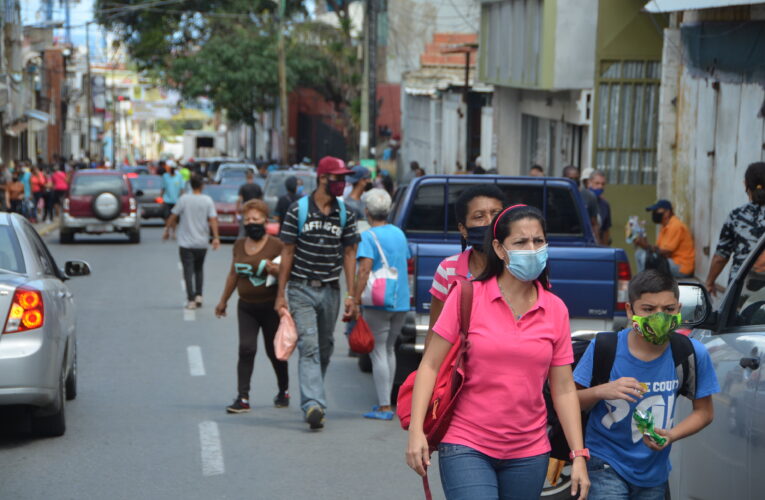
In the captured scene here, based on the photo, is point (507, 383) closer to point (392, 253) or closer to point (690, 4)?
point (392, 253)

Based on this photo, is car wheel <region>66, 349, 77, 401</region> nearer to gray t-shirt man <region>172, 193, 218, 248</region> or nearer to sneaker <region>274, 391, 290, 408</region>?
sneaker <region>274, 391, 290, 408</region>

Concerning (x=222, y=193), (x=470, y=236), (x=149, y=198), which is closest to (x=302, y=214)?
(x=470, y=236)

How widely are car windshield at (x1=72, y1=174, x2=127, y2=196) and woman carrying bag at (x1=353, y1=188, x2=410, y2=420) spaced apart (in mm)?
21447

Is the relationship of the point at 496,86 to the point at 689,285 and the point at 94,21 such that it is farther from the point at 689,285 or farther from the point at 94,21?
the point at 94,21

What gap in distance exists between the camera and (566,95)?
2562 centimetres

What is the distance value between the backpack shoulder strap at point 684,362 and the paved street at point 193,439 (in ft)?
9.78

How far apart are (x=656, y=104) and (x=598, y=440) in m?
17.2

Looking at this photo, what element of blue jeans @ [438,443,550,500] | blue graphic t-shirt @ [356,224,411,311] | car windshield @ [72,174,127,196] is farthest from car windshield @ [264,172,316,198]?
blue jeans @ [438,443,550,500]

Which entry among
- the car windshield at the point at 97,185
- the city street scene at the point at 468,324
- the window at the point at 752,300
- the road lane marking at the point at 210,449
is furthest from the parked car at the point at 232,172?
the window at the point at 752,300

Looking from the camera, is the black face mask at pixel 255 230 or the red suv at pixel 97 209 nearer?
the black face mask at pixel 255 230

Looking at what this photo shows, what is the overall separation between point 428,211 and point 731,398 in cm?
692

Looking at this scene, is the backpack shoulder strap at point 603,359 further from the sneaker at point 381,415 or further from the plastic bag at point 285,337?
the sneaker at point 381,415

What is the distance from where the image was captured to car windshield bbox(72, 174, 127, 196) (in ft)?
98.4

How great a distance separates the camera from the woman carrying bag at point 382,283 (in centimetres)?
938
